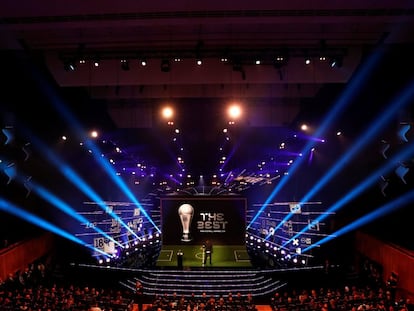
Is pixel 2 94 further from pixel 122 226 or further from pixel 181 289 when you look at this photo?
pixel 122 226

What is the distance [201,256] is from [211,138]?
Result: 563 cm

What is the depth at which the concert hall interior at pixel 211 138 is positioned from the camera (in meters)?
10.4

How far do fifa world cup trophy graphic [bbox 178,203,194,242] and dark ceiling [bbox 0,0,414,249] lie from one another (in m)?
3.23

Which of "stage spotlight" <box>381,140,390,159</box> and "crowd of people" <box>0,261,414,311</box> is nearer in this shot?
"crowd of people" <box>0,261,414,311</box>

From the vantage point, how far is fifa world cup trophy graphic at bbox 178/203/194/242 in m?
20.1

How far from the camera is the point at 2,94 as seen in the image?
35.4 ft

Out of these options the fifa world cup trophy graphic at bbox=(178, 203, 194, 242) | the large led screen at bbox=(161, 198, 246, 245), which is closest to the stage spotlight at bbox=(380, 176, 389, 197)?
the large led screen at bbox=(161, 198, 246, 245)

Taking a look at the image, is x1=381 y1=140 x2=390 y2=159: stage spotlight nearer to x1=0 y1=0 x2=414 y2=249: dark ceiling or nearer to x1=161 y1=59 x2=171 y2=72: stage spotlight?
x1=0 y1=0 x2=414 y2=249: dark ceiling

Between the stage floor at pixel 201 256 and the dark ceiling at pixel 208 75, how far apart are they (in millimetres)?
4272

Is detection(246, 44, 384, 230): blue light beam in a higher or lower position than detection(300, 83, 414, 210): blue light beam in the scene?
higher

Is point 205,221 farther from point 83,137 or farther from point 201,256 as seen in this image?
point 83,137

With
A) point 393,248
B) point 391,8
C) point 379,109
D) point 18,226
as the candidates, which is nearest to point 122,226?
point 18,226

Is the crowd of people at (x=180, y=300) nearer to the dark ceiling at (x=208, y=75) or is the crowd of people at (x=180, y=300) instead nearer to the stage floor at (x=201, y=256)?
the stage floor at (x=201, y=256)

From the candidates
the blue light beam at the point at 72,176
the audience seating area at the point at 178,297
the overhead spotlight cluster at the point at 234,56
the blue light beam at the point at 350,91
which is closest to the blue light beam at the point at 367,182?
the blue light beam at the point at 350,91
